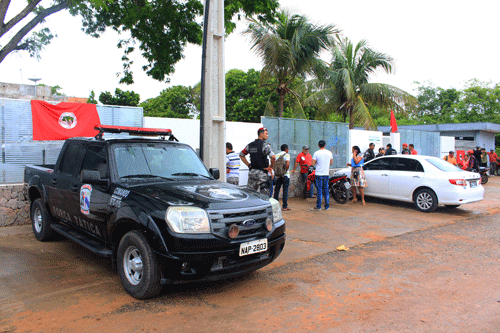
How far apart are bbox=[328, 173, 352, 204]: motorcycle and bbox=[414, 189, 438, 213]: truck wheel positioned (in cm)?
189

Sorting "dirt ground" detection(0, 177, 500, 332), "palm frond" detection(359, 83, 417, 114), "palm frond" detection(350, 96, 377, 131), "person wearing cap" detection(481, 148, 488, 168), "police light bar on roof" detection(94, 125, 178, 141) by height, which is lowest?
"dirt ground" detection(0, 177, 500, 332)

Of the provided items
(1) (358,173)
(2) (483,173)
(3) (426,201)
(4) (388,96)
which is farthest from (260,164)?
(2) (483,173)

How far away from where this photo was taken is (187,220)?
12.6ft

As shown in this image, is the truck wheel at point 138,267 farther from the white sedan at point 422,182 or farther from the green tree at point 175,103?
the green tree at point 175,103

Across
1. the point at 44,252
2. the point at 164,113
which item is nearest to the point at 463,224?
the point at 44,252

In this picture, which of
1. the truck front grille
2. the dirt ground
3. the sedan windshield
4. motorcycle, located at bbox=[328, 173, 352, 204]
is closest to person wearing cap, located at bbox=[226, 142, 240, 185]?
the dirt ground

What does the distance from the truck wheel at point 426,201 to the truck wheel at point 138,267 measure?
8359 millimetres

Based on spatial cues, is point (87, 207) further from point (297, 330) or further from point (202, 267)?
point (297, 330)

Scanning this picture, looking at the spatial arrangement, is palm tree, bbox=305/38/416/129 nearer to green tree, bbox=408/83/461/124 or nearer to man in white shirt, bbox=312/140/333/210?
man in white shirt, bbox=312/140/333/210

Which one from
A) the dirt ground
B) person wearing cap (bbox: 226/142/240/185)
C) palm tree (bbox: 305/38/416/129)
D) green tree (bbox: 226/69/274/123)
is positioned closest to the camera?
the dirt ground

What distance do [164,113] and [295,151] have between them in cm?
2634

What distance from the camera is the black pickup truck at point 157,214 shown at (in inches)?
149

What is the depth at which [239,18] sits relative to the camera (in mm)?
12375

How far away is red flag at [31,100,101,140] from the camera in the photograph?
8062mm
